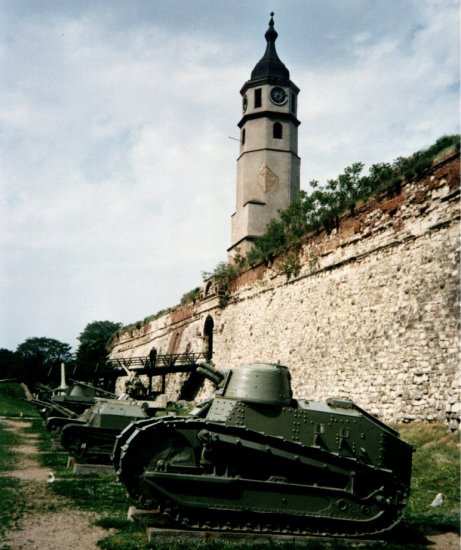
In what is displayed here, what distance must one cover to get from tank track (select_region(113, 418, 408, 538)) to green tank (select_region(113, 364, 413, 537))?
1cm

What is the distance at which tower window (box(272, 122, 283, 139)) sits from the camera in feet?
115

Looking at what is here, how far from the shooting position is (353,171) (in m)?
22.1

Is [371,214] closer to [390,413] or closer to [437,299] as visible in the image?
[437,299]

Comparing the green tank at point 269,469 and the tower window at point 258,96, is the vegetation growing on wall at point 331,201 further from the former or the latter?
the tower window at point 258,96

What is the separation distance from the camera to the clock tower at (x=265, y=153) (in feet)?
112

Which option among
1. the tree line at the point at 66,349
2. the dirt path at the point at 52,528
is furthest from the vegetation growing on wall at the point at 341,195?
the tree line at the point at 66,349

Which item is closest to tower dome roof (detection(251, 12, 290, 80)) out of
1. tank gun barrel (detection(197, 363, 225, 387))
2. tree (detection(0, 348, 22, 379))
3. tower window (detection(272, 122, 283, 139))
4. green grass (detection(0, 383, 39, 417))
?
tower window (detection(272, 122, 283, 139))

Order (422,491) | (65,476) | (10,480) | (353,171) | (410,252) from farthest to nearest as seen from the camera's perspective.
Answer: (353,171), (410,252), (65,476), (10,480), (422,491)

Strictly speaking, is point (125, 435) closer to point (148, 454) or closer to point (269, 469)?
point (148, 454)

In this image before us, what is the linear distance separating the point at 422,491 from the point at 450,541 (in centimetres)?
232

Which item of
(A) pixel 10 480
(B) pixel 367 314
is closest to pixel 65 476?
(A) pixel 10 480

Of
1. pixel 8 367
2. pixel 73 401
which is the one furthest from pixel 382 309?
pixel 8 367

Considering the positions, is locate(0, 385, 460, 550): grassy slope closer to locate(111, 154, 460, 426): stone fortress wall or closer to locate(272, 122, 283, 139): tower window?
locate(111, 154, 460, 426): stone fortress wall

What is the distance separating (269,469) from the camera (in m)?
6.41
